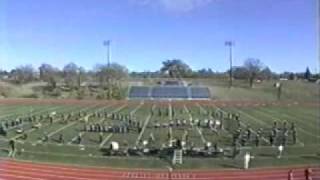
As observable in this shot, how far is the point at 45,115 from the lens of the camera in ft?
21.9

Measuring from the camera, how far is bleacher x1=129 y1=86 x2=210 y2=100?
6.59 m

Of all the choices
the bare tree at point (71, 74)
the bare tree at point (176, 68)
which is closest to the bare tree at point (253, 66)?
the bare tree at point (176, 68)

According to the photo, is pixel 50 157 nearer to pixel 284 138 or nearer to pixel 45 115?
pixel 45 115

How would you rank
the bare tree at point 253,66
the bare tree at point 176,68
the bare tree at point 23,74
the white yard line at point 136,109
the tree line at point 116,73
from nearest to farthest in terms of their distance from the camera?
the bare tree at point 23,74
the tree line at point 116,73
the bare tree at point 176,68
the bare tree at point 253,66
the white yard line at point 136,109

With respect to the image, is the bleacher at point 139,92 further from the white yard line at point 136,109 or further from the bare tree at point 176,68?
the bare tree at point 176,68

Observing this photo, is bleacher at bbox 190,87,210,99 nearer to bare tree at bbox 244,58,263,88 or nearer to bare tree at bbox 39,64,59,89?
bare tree at bbox 244,58,263,88

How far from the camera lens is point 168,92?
21.8ft

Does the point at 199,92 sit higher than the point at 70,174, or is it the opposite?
the point at 199,92

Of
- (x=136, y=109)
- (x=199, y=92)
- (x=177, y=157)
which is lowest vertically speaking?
(x=177, y=157)

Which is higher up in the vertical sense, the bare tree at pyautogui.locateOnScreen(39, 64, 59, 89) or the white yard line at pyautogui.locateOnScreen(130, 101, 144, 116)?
the bare tree at pyautogui.locateOnScreen(39, 64, 59, 89)

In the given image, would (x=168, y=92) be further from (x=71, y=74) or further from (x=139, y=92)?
(x=71, y=74)

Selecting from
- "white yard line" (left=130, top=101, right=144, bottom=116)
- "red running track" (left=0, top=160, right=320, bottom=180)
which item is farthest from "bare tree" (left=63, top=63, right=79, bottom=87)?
"red running track" (left=0, top=160, right=320, bottom=180)

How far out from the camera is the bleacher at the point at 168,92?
6590mm

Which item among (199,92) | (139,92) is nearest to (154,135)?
(139,92)
